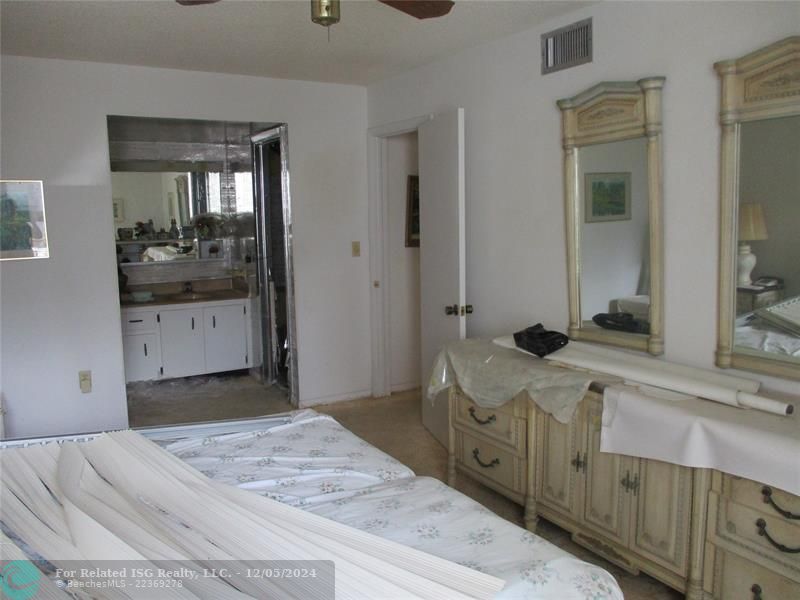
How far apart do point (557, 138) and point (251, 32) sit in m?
1.65

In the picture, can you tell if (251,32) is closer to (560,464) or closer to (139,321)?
(560,464)

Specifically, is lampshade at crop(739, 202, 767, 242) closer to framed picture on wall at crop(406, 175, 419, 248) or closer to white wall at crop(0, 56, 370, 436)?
framed picture on wall at crop(406, 175, 419, 248)

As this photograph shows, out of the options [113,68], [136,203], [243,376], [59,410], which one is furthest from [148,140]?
[59,410]

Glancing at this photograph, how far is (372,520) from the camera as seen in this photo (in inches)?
59.9

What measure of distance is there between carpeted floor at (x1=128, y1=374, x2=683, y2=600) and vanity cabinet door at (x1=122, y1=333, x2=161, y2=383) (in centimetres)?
15

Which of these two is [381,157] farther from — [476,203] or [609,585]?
[609,585]

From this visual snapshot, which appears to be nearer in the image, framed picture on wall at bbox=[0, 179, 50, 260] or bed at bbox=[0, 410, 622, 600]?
bed at bbox=[0, 410, 622, 600]

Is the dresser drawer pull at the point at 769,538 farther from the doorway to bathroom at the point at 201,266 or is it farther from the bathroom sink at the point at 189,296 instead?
the bathroom sink at the point at 189,296

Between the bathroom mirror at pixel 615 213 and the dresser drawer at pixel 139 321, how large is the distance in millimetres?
3667

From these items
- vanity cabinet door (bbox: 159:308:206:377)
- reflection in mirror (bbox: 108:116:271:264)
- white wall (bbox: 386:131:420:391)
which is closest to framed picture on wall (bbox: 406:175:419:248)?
white wall (bbox: 386:131:420:391)

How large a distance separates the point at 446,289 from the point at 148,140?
11.2 feet

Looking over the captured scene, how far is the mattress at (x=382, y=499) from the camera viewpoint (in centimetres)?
130

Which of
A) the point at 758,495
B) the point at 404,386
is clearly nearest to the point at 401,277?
the point at 404,386

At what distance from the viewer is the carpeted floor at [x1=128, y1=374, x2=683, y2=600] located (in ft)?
10.2
